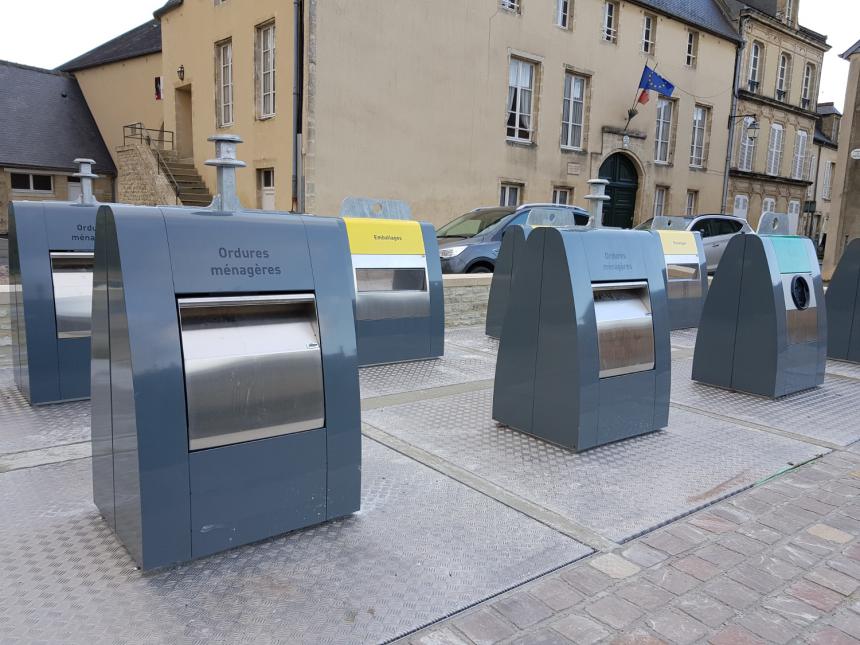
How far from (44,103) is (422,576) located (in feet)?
105

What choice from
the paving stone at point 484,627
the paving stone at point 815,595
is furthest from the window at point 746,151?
the paving stone at point 484,627

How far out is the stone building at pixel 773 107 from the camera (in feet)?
88.2

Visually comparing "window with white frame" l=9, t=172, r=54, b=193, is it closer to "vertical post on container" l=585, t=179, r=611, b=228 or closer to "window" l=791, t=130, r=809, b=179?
"vertical post on container" l=585, t=179, r=611, b=228

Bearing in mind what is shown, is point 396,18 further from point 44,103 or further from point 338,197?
point 44,103

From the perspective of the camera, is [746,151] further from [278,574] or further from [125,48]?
[278,574]

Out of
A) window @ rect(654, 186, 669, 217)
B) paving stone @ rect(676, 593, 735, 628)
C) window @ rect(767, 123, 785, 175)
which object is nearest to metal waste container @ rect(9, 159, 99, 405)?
paving stone @ rect(676, 593, 735, 628)

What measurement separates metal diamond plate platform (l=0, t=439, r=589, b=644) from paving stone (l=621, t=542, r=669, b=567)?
212mm

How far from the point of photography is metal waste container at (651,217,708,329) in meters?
8.59

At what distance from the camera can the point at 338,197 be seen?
1558 cm

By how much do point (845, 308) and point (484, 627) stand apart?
6730 millimetres

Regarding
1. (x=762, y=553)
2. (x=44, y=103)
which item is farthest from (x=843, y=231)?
(x=44, y=103)

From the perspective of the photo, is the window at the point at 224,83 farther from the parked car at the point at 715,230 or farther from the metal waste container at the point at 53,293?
the metal waste container at the point at 53,293

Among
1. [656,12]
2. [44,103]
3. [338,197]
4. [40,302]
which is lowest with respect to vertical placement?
[40,302]

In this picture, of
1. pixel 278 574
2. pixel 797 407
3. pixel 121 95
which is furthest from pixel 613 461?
pixel 121 95
